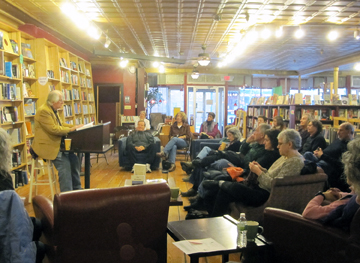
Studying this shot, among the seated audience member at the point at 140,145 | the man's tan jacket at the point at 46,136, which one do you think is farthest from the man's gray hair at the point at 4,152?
the seated audience member at the point at 140,145

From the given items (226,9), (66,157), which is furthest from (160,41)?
(66,157)

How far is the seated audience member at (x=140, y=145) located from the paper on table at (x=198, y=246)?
4997mm

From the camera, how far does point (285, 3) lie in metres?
5.61

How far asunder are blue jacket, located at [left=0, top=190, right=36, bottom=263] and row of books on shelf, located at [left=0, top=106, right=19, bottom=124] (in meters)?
3.80

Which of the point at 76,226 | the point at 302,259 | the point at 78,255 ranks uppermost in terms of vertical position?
the point at 76,226

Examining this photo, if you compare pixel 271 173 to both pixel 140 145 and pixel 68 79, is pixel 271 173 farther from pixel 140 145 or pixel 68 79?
pixel 68 79

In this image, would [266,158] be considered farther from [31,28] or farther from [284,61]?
[284,61]

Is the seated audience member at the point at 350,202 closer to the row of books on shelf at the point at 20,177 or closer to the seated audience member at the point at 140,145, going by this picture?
the row of books on shelf at the point at 20,177

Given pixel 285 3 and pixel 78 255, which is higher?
pixel 285 3

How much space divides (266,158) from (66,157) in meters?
2.56

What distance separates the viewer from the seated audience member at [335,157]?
4141 mm

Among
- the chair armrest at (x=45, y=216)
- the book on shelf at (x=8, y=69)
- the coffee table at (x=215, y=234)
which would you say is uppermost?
→ the book on shelf at (x=8, y=69)

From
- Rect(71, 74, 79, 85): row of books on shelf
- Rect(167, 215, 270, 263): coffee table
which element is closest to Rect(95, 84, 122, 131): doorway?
Rect(71, 74, 79, 85): row of books on shelf

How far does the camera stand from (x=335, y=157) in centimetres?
433
